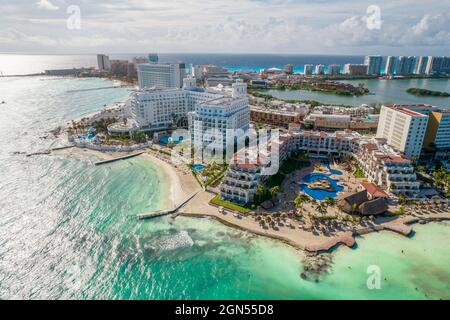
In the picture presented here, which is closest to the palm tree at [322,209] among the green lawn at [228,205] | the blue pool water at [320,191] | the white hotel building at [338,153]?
the blue pool water at [320,191]

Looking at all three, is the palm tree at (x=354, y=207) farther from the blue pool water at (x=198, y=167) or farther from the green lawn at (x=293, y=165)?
the blue pool water at (x=198, y=167)

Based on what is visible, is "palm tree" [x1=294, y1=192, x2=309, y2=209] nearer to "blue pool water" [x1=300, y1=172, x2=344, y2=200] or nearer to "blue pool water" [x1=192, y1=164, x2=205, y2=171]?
"blue pool water" [x1=300, y1=172, x2=344, y2=200]

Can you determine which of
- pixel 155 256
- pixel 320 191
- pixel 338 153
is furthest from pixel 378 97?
pixel 155 256

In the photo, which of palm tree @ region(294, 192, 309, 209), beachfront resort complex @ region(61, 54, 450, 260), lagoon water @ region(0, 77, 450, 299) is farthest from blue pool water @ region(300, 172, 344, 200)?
lagoon water @ region(0, 77, 450, 299)

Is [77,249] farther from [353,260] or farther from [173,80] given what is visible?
[173,80]

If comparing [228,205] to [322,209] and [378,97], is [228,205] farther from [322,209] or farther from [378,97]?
[378,97]

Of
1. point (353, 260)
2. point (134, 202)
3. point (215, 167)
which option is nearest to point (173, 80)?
point (215, 167)

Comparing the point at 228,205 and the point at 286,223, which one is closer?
the point at 286,223
